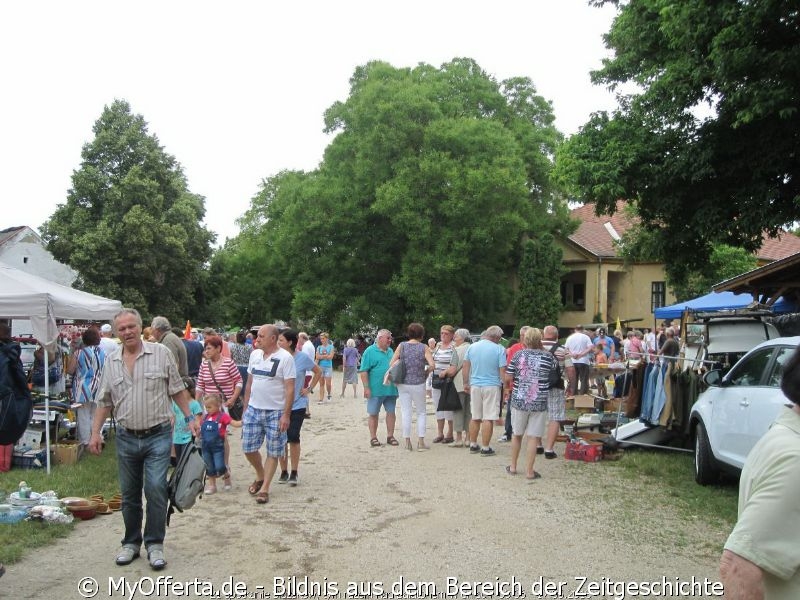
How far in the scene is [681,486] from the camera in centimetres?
865

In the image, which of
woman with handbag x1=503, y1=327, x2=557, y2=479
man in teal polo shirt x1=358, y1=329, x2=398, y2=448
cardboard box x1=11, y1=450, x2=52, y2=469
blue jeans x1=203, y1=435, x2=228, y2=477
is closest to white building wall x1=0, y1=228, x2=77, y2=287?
man in teal polo shirt x1=358, y1=329, x2=398, y2=448

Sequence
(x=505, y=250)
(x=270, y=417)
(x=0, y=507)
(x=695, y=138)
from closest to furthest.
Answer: (x=0, y=507) < (x=270, y=417) < (x=695, y=138) < (x=505, y=250)

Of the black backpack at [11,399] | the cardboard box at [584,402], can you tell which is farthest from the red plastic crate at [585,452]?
the black backpack at [11,399]

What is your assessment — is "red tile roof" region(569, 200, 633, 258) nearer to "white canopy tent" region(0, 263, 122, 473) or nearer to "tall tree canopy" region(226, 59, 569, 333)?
"tall tree canopy" region(226, 59, 569, 333)

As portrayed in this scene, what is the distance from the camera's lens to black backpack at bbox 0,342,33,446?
19.3 ft

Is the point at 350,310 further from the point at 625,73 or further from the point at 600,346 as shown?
the point at 625,73

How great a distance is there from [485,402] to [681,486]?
9.74 ft

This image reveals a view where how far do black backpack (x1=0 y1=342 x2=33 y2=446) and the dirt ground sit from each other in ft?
3.30

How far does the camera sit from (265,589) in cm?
506

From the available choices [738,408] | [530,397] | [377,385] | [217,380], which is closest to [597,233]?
[377,385]

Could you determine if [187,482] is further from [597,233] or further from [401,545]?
[597,233]

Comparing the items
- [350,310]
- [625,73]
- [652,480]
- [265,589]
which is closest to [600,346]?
[625,73]

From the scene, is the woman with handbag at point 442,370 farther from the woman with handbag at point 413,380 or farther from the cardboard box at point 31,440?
the cardboard box at point 31,440

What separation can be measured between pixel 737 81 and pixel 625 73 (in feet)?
10.3
